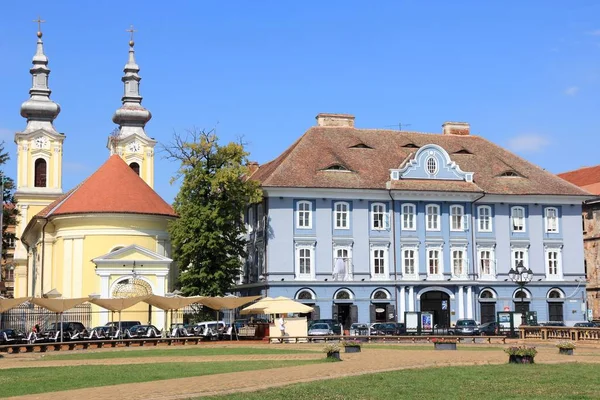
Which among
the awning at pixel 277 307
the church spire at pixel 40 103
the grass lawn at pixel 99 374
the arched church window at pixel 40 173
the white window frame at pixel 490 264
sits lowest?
the grass lawn at pixel 99 374

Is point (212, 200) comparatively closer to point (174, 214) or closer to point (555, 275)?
point (174, 214)

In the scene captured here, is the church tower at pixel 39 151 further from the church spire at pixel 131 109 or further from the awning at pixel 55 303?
the awning at pixel 55 303

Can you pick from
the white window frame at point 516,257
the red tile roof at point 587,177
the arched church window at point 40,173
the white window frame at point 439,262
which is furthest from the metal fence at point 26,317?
the red tile roof at point 587,177

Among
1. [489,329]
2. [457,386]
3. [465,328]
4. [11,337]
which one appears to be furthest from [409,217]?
[457,386]

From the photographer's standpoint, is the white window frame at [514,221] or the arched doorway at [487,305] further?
the white window frame at [514,221]

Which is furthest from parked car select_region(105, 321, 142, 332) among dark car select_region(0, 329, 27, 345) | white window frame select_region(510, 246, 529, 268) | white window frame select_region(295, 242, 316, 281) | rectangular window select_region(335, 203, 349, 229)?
white window frame select_region(510, 246, 529, 268)

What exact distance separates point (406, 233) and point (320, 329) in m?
14.7

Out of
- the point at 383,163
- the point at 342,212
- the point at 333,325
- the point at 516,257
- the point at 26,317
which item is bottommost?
the point at 333,325

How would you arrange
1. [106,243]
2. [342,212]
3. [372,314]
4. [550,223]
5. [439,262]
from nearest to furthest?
1. [372,314]
2. [106,243]
3. [342,212]
4. [439,262]
5. [550,223]

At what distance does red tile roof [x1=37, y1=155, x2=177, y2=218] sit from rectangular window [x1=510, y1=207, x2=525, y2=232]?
78.9ft

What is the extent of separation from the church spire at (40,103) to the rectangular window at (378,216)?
3474cm

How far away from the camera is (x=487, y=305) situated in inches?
2640

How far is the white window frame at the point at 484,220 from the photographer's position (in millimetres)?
68500

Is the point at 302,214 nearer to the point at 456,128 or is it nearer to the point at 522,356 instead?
the point at 456,128
